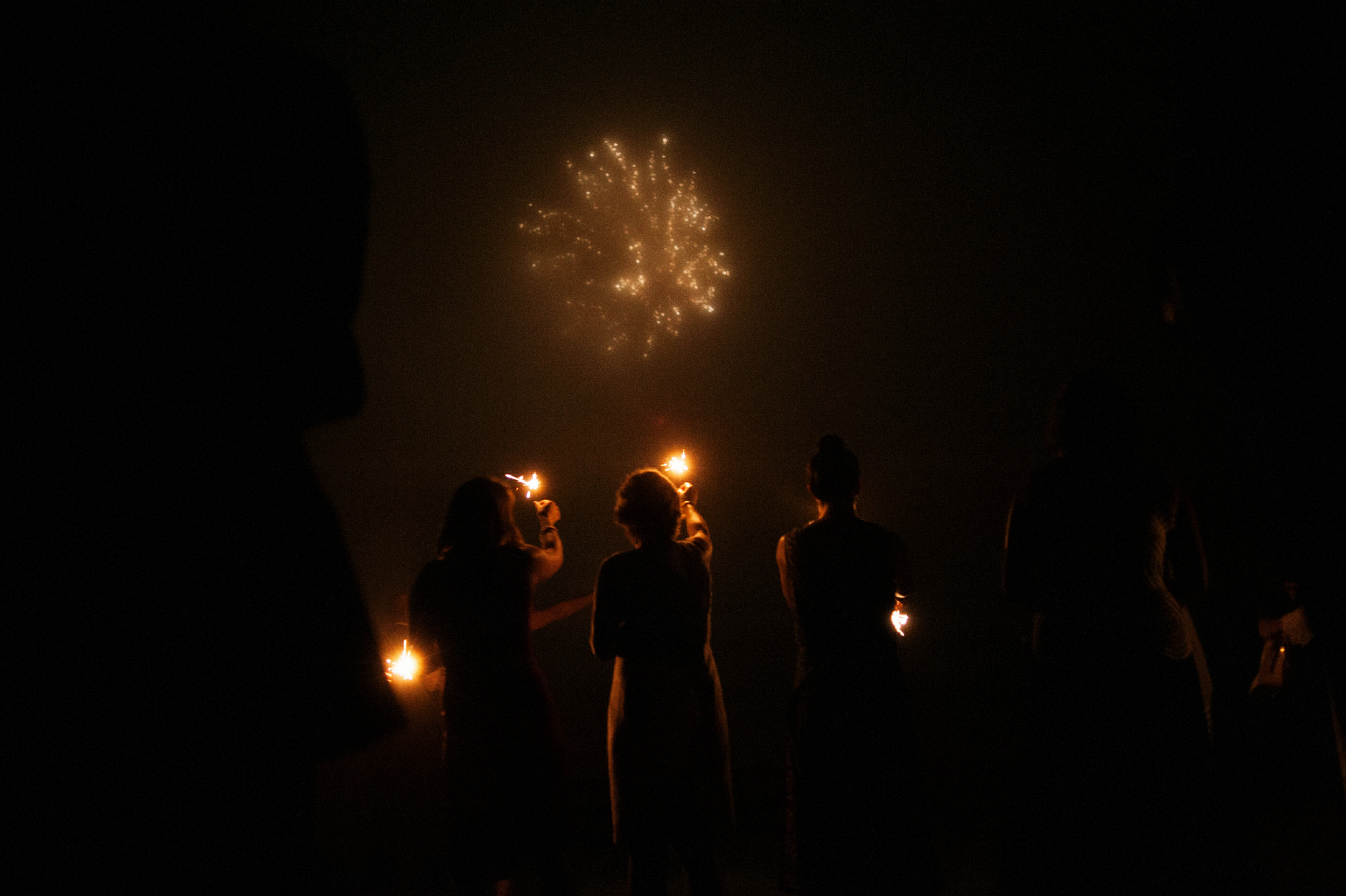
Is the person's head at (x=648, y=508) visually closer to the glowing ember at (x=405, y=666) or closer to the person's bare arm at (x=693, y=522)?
the person's bare arm at (x=693, y=522)

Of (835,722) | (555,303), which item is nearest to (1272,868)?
(835,722)

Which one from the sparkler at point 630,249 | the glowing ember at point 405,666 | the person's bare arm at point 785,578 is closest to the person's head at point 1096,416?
the person's bare arm at point 785,578

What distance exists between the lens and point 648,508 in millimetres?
2896

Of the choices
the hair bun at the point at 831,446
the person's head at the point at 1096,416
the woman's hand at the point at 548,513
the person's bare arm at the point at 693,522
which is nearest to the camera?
the person's head at the point at 1096,416

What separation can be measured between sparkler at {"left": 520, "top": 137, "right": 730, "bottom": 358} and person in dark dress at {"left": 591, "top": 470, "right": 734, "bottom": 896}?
3262mm

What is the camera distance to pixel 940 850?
11.9 feet

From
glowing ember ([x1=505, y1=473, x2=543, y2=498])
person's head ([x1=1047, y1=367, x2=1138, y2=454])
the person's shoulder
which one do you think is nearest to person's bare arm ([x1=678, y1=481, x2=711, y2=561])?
the person's shoulder

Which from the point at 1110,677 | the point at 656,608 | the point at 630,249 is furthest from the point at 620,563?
the point at 630,249

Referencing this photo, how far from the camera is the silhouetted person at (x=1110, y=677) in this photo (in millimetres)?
2203

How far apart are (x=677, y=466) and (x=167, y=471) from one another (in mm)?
2938

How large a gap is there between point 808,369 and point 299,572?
5283mm

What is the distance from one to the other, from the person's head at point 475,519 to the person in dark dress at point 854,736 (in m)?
1.27

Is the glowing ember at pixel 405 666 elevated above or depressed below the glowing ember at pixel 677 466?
below

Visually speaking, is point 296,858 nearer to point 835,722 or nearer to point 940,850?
point 835,722
